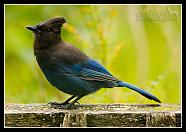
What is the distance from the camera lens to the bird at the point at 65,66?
19.7 ft

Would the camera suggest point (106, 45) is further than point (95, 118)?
Yes

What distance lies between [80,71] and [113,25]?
1242 mm

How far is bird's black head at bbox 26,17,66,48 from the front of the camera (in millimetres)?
5988

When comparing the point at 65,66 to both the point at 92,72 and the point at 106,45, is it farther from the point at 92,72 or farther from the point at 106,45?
the point at 106,45

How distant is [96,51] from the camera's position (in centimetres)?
688

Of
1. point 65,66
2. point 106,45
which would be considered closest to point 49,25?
point 65,66

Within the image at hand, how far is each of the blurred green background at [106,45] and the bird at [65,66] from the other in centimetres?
49

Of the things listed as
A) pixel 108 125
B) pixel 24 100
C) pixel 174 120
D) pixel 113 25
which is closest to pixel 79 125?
pixel 108 125

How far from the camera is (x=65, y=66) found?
6.05 metres

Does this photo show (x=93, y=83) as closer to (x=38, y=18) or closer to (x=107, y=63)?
(x=107, y=63)

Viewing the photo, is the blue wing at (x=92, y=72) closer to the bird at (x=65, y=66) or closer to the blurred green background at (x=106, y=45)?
the bird at (x=65, y=66)

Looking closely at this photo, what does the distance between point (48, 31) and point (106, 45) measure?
3.05ft

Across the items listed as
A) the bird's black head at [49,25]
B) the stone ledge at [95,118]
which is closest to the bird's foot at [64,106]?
the stone ledge at [95,118]

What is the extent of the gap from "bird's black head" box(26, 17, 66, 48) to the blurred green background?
0.78m
